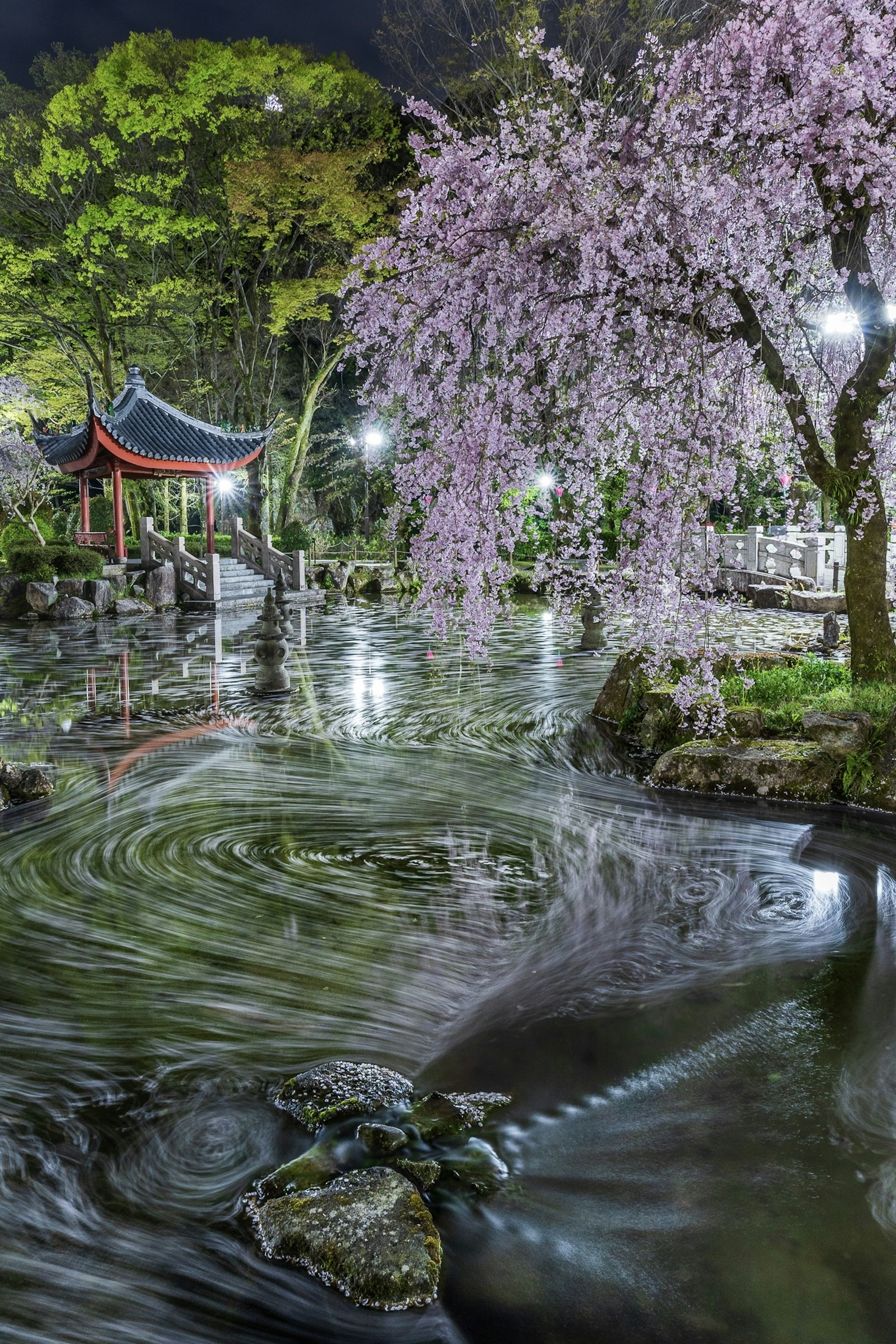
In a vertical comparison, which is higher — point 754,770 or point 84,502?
point 84,502

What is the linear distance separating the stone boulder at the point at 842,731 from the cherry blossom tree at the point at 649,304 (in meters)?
1.42

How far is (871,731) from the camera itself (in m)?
8.59

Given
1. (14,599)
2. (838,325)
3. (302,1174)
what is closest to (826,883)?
(302,1174)

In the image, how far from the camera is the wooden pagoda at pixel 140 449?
2761 cm

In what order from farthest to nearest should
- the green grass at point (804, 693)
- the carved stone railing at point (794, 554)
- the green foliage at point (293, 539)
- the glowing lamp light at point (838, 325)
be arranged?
the green foliage at point (293, 539), the carved stone railing at point (794, 554), the glowing lamp light at point (838, 325), the green grass at point (804, 693)

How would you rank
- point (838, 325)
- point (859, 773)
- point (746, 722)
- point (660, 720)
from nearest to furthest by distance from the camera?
point (859, 773) < point (746, 722) < point (838, 325) < point (660, 720)

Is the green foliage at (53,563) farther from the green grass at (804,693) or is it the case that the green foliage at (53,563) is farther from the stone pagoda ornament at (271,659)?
the green grass at (804,693)

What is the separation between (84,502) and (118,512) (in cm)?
271

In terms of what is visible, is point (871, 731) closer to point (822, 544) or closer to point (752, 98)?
point (752, 98)

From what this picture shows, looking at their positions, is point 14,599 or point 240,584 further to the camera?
point 240,584

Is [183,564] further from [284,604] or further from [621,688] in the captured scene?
[621,688]

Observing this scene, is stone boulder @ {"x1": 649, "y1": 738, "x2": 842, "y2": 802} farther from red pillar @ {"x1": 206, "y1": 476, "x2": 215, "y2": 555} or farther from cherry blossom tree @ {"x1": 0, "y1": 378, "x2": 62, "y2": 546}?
cherry blossom tree @ {"x1": 0, "y1": 378, "x2": 62, "y2": 546}

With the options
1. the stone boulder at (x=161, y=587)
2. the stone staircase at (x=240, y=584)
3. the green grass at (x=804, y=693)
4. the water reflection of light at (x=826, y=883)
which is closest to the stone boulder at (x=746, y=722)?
the green grass at (x=804, y=693)

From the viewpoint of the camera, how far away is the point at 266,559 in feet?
99.9
